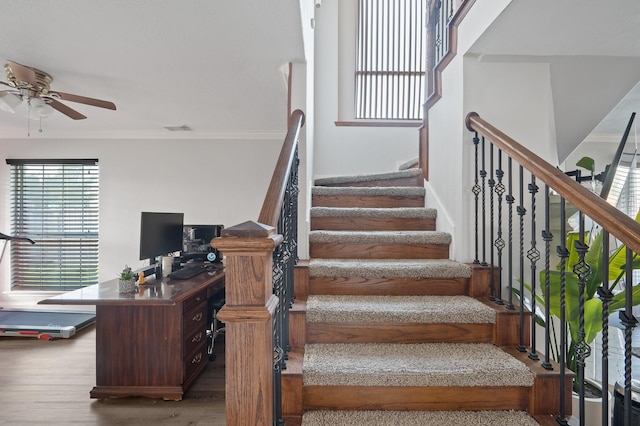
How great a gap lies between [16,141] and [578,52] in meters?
6.15

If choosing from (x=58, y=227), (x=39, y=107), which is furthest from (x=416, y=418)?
(x=58, y=227)

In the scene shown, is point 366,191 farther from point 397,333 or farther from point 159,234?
point 159,234

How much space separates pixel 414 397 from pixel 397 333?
1.11 ft

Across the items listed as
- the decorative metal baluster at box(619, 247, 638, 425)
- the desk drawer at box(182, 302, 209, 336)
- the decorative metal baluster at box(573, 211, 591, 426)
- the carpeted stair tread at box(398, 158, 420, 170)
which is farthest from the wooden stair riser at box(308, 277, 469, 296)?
the carpeted stair tread at box(398, 158, 420, 170)

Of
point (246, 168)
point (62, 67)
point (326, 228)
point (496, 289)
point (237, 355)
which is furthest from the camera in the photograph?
point (246, 168)

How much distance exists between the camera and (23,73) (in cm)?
235

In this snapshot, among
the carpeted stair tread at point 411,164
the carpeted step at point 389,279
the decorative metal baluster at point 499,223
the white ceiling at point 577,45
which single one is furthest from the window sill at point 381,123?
the carpeted step at point 389,279

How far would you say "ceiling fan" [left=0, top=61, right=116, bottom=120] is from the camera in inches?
93.4

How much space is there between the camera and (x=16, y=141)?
4.66m

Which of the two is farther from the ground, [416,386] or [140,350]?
[416,386]

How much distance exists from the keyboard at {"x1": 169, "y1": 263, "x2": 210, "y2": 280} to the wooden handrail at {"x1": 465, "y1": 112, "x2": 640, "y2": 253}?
260 cm

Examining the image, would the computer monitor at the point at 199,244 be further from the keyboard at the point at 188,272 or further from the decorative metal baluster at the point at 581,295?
the decorative metal baluster at the point at 581,295

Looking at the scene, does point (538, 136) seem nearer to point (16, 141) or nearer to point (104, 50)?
point (104, 50)

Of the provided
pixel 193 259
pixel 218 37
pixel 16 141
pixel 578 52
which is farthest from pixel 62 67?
pixel 578 52
